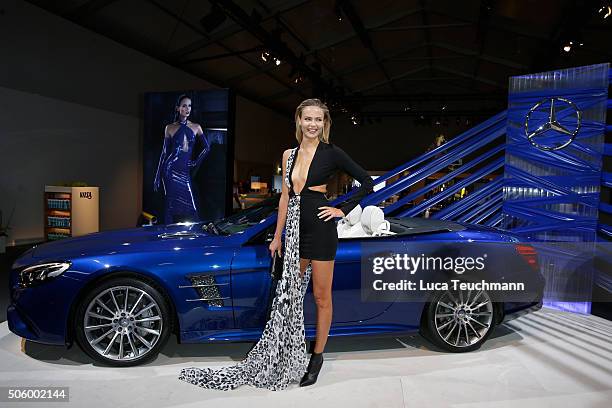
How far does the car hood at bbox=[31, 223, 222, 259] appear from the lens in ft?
8.96

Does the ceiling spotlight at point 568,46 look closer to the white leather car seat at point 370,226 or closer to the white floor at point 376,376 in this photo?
the white floor at point 376,376

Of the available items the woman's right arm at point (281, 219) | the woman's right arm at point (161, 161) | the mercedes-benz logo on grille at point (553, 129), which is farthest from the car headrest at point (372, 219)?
the woman's right arm at point (161, 161)

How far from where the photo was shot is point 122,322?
2.67 metres

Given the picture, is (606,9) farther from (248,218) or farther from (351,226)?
(248,218)

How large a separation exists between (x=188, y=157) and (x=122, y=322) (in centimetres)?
527

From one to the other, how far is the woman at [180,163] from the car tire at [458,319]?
17.7 ft

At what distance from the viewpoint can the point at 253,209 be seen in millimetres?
3404

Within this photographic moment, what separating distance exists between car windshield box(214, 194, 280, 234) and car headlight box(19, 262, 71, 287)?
100cm

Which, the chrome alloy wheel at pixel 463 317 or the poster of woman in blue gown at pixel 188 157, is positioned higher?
the poster of woman in blue gown at pixel 188 157

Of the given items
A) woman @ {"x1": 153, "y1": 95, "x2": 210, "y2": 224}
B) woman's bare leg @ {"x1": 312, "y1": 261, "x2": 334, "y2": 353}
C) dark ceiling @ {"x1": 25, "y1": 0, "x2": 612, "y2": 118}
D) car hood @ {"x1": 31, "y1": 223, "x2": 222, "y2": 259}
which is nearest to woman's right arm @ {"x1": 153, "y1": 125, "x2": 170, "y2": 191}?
woman @ {"x1": 153, "y1": 95, "x2": 210, "y2": 224}

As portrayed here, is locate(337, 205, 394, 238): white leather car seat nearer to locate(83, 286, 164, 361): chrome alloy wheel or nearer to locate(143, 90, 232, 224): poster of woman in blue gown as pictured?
locate(83, 286, 164, 361): chrome alloy wheel

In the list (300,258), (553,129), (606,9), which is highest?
(606,9)

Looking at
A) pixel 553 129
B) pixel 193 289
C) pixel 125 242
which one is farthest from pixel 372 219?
pixel 553 129

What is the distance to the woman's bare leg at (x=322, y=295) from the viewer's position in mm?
2555
